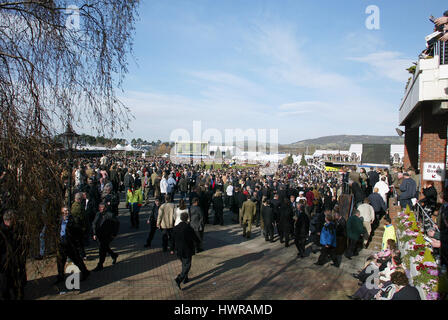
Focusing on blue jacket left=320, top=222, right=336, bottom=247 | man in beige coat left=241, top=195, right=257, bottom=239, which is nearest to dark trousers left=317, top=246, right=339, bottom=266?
blue jacket left=320, top=222, right=336, bottom=247

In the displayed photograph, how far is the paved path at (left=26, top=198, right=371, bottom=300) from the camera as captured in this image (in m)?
6.00

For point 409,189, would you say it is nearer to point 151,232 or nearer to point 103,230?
point 151,232

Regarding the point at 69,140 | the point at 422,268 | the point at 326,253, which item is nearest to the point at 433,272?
the point at 422,268

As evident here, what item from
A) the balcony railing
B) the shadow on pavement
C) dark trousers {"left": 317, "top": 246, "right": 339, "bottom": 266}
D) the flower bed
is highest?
the balcony railing

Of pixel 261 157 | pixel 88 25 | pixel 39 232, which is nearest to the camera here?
pixel 39 232

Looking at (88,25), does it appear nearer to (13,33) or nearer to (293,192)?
(13,33)

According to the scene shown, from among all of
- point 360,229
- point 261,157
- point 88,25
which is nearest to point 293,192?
point 360,229

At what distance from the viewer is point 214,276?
7.06 meters

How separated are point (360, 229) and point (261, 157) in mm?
67303

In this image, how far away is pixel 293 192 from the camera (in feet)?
45.8

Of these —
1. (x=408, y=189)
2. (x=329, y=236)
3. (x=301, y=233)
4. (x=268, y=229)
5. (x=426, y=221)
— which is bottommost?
(x=268, y=229)

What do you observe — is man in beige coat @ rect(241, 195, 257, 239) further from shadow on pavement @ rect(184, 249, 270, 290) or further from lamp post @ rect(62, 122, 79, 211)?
lamp post @ rect(62, 122, 79, 211)

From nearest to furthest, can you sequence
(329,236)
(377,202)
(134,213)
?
(329,236) → (377,202) → (134,213)

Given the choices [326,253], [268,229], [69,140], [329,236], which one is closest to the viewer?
[69,140]
